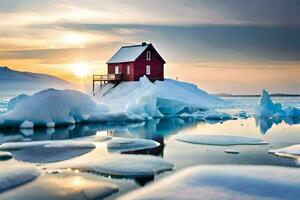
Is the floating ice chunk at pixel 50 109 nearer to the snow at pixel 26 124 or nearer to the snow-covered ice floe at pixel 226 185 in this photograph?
the snow at pixel 26 124

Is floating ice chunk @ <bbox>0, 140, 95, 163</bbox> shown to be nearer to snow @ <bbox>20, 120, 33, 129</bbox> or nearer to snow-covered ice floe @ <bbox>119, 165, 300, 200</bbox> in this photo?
snow-covered ice floe @ <bbox>119, 165, 300, 200</bbox>

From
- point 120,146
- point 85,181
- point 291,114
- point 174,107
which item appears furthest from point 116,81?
point 85,181

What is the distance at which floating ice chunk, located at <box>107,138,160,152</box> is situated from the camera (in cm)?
1831

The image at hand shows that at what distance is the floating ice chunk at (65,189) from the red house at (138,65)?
36077mm

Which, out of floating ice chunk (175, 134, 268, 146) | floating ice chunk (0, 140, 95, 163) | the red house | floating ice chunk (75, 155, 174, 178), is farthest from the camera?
the red house

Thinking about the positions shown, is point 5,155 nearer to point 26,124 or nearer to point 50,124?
point 26,124

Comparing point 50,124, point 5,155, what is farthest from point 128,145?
point 50,124

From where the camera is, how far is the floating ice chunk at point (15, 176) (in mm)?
10969

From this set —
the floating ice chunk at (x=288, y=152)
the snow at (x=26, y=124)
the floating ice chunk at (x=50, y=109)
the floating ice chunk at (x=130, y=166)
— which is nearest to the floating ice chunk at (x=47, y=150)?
the floating ice chunk at (x=130, y=166)

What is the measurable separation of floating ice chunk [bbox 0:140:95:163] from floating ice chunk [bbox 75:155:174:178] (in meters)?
2.12

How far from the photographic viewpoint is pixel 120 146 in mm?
18906

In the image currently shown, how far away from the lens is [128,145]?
19.1 metres

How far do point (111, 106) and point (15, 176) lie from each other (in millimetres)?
28334

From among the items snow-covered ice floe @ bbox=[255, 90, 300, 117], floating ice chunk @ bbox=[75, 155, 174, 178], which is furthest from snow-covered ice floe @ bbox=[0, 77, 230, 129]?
floating ice chunk @ bbox=[75, 155, 174, 178]
